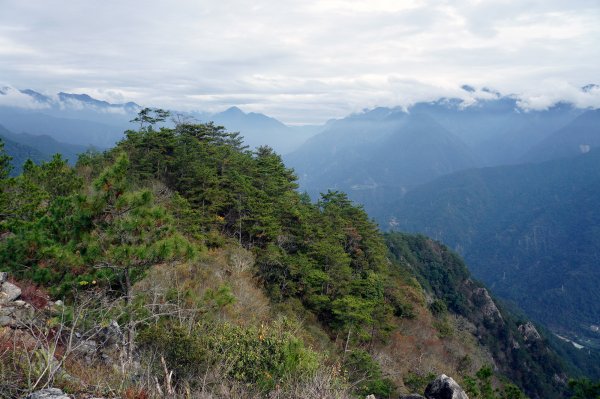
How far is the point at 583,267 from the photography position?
7446 inches

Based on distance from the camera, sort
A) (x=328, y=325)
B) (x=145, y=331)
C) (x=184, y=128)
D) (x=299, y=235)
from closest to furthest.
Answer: (x=145, y=331) < (x=328, y=325) < (x=299, y=235) < (x=184, y=128)

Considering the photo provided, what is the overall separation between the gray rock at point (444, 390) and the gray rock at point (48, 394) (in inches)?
475

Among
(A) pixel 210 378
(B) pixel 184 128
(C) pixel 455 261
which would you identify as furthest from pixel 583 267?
(A) pixel 210 378

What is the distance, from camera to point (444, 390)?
1345 centimetres

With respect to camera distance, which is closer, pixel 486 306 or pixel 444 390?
pixel 444 390

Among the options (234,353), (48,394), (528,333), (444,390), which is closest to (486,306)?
(528,333)

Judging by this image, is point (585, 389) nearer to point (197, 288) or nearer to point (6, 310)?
point (197, 288)

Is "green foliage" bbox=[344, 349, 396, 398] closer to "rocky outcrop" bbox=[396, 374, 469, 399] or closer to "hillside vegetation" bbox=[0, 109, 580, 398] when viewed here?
"hillside vegetation" bbox=[0, 109, 580, 398]

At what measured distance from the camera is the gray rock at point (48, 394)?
16.9 ft

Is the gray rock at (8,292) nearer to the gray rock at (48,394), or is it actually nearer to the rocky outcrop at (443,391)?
the gray rock at (48,394)

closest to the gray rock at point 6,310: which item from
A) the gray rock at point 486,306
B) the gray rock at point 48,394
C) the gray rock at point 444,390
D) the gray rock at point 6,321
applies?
the gray rock at point 6,321

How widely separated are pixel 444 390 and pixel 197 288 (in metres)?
9.47

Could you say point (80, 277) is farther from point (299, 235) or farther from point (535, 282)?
point (535, 282)

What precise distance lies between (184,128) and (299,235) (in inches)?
611
